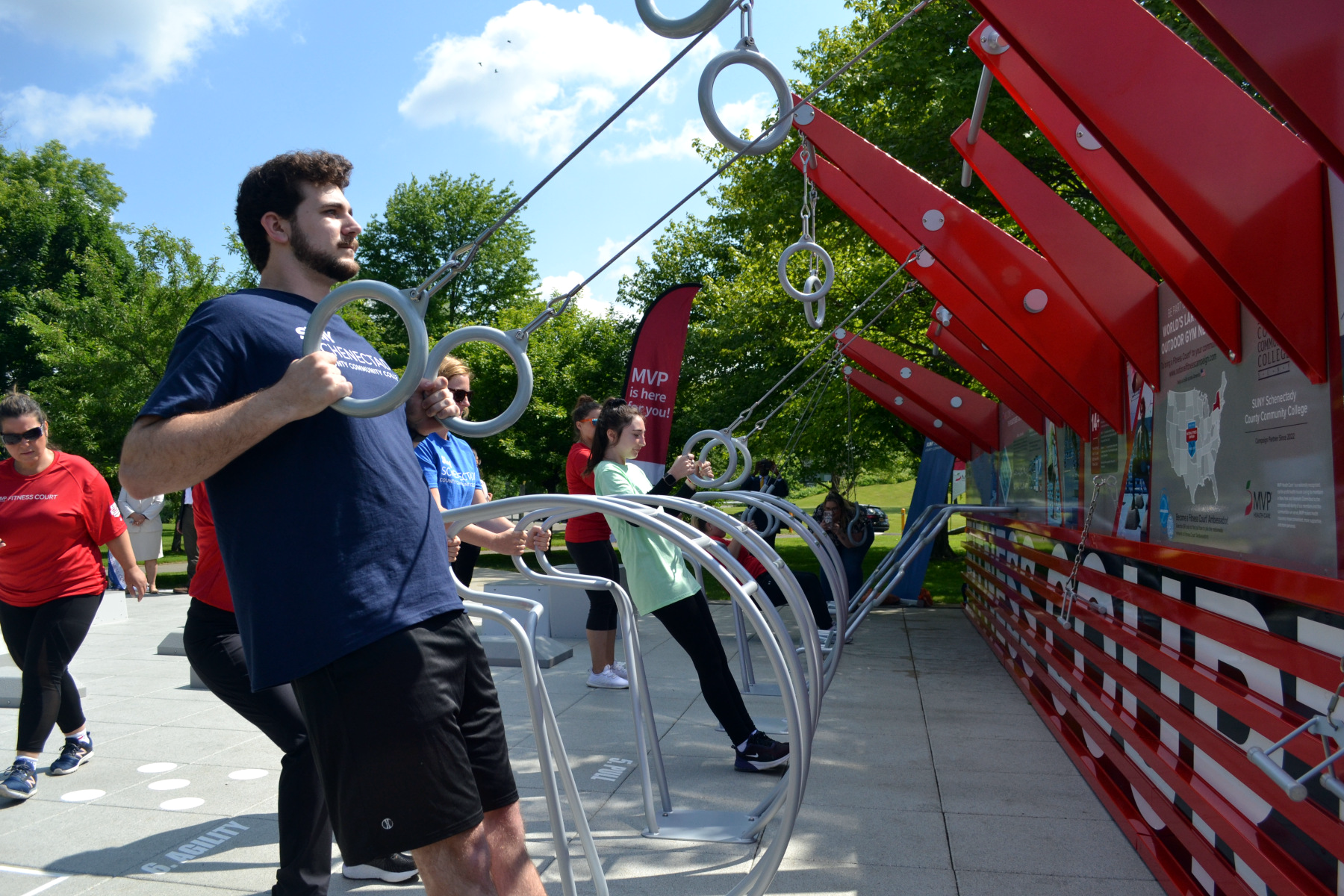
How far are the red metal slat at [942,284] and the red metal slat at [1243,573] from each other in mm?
1979

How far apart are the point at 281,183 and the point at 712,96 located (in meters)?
1.21

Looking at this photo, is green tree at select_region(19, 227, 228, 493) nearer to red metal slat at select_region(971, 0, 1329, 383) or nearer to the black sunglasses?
the black sunglasses

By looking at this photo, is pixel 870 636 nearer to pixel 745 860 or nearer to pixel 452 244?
pixel 745 860

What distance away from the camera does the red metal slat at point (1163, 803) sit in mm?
2580

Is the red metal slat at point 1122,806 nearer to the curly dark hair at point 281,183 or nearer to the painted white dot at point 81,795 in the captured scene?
the curly dark hair at point 281,183

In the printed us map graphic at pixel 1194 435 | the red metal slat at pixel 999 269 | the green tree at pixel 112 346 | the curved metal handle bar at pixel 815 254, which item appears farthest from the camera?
the green tree at pixel 112 346

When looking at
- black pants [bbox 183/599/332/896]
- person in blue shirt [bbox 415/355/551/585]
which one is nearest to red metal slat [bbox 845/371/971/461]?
person in blue shirt [bbox 415/355/551/585]

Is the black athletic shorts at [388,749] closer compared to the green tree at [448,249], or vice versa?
the black athletic shorts at [388,749]

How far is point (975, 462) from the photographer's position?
430 inches

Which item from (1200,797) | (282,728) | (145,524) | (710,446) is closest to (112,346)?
(145,524)

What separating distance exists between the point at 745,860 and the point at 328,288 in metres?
2.51

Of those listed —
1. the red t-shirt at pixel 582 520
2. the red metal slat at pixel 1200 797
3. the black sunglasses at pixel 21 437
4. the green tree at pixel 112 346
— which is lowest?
the red metal slat at pixel 1200 797

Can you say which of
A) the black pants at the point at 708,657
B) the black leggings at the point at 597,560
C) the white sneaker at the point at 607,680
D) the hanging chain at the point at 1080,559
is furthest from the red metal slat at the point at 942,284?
the white sneaker at the point at 607,680

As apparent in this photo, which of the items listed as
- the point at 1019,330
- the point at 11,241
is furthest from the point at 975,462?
the point at 11,241
